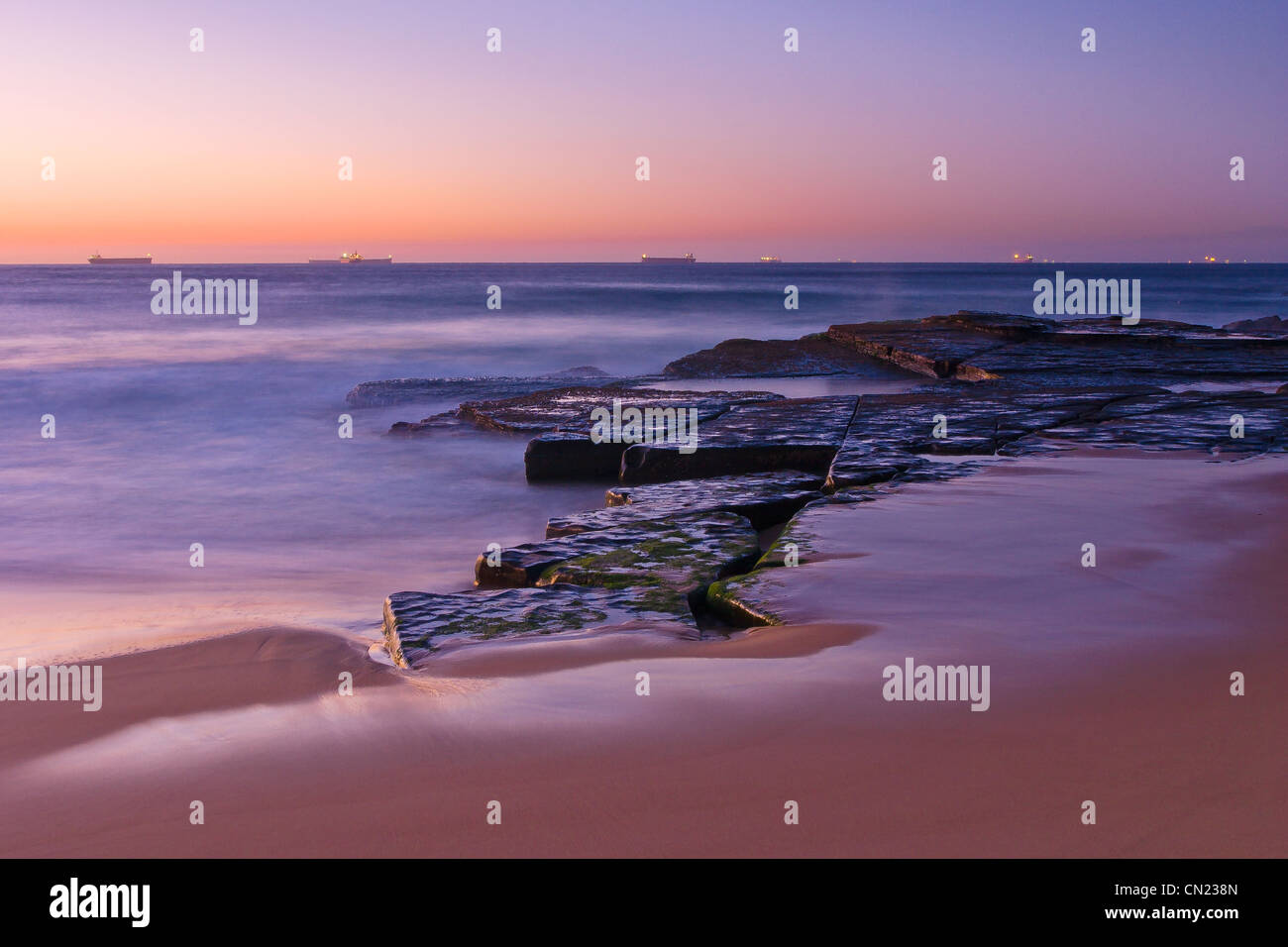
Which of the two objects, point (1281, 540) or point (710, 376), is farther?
point (710, 376)

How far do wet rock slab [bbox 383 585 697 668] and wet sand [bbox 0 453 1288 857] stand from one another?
15 cm

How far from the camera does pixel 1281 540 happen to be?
14.2 ft

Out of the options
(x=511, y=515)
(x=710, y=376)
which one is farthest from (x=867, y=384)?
(x=511, y=515)

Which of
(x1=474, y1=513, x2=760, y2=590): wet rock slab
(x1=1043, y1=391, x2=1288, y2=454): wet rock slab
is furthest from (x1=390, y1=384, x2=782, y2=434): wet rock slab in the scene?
(x1=474, y1=513, x2=760, y2=590): wet rock slab

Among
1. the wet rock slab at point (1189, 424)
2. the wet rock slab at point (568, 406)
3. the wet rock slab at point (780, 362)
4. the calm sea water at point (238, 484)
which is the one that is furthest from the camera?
the wet rock slab at point (780, 362)

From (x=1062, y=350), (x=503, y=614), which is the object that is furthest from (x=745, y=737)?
(x=1062, y=350)

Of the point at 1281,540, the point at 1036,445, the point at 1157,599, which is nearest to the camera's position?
the point at 1157,599

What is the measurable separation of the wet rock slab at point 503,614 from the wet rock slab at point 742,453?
9.11 feet

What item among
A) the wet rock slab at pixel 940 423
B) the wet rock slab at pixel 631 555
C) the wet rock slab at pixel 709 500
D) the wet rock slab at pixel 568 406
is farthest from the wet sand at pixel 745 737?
A: the wet rock slab at pixel 568 406

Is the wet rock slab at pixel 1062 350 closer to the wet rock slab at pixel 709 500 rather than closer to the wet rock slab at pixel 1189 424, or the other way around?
the wet rock slab at pixel 1189 424

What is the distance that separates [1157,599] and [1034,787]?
1606 millimetres

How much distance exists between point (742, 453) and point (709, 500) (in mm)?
1309

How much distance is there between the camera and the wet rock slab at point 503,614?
11.7 feet
